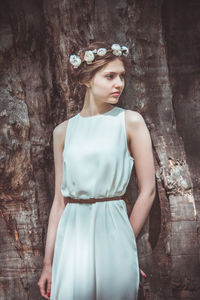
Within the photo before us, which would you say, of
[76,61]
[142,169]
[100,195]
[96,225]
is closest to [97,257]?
[96,225]

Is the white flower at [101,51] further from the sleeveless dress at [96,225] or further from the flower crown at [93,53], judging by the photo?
the sleeveless dress at [96,225]

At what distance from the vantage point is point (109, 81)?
6.19 feet

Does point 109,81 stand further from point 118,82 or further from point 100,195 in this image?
point 100,195

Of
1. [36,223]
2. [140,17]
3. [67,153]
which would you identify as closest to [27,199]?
[36,223]

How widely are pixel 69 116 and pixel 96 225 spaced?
79 cm

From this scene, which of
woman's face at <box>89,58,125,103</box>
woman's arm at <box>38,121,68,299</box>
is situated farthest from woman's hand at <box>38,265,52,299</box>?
woman's face at <box>89,58,125,103</box>

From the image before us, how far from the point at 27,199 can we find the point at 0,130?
0.45 metres

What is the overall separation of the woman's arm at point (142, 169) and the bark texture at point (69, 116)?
0.46m

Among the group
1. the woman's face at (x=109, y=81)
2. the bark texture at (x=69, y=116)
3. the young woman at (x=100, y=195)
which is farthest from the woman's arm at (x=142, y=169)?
the bark texture at (x=69, y=116)

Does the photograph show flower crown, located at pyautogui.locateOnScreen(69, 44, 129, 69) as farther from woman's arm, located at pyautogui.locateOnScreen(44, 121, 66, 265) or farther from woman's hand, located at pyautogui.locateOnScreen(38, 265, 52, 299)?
woman's hand, located at pyautogui.locateOnScreen(38, 265, 52, 299)

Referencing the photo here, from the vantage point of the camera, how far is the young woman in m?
1.77

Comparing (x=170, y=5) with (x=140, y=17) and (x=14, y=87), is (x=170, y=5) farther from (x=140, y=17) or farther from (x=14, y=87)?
(x=14, y=87)

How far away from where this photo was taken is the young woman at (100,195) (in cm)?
177

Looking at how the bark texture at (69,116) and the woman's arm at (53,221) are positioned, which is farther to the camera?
the bark texture at (69,116)
